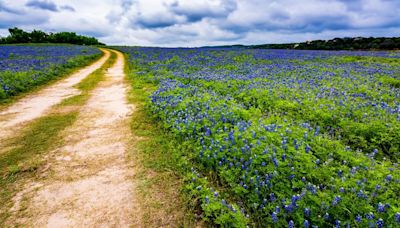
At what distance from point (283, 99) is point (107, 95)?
7.30m

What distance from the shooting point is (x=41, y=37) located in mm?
73750

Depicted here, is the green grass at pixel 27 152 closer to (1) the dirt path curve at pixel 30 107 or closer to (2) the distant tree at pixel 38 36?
(1) the dirt path curve at pixel 30 107

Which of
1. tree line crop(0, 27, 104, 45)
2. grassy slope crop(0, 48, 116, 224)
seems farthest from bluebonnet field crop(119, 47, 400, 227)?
tree line crop(0, 27, 104, 45)

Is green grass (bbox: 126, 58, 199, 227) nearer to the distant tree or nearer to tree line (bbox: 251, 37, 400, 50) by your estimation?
tree line (bbox: 251, 37, 400, 50)

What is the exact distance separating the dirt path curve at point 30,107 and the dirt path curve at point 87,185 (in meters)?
1.75

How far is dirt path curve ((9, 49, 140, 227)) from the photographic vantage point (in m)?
3.64

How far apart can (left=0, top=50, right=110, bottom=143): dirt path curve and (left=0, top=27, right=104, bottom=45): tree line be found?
68882mm

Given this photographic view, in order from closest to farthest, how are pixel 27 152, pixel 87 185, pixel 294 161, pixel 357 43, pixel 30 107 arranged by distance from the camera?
pixel 294 161, pixel 87 185, pixel 27 152, pixel 30 107, pixel 357 43

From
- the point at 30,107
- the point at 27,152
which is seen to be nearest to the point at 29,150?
the point at 27,152

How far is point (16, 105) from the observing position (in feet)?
32.0

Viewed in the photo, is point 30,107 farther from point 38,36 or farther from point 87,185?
point 38,36

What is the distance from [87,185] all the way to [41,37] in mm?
84606

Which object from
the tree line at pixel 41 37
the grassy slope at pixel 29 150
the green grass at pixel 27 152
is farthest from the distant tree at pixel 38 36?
the green grass at pixel 27 152

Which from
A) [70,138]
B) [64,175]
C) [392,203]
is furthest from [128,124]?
[392,203]
